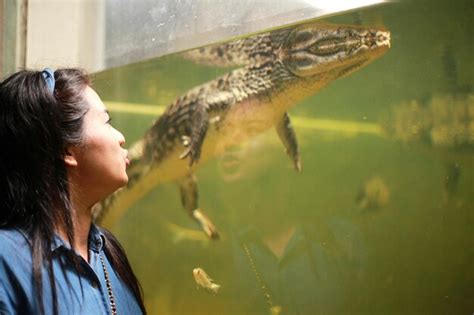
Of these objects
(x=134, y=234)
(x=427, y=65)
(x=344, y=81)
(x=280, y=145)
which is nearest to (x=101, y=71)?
(x=134, y=234)

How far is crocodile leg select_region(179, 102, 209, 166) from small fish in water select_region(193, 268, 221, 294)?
468 millimetres

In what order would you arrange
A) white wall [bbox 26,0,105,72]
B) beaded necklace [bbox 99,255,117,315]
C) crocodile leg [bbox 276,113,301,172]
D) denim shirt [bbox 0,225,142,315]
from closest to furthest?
denim shirt [bbox 0,225,142,315]
beaded necklace [bbox 99,255,117,315]
crocodile leg [bbox 276,113,301,172]
white wall [bbox 26,0,105,72]

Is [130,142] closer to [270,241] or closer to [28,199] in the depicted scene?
[270,241]

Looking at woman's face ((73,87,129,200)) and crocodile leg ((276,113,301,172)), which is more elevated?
woman's face ((73,87,129,200))

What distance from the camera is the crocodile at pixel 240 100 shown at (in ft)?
6.75

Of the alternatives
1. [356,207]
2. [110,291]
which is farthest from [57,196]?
[356,207]

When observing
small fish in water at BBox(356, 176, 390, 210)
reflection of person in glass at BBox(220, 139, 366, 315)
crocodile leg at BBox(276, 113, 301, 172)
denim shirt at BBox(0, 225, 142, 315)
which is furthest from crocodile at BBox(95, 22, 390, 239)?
denim shirt at BBox(0, 225, 142, 315)

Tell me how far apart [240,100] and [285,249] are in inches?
25.5

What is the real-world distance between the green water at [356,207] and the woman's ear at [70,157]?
1.04 metres

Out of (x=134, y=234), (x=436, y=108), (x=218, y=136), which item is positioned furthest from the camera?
(x=134, y=234)

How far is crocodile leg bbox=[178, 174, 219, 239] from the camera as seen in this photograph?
255 centimetres

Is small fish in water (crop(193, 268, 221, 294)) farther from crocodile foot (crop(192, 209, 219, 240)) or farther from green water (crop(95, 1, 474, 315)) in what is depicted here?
crocodile foot (crop(192, 209, 219, 240))

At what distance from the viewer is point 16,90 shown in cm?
115

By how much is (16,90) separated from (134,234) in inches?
72.4
